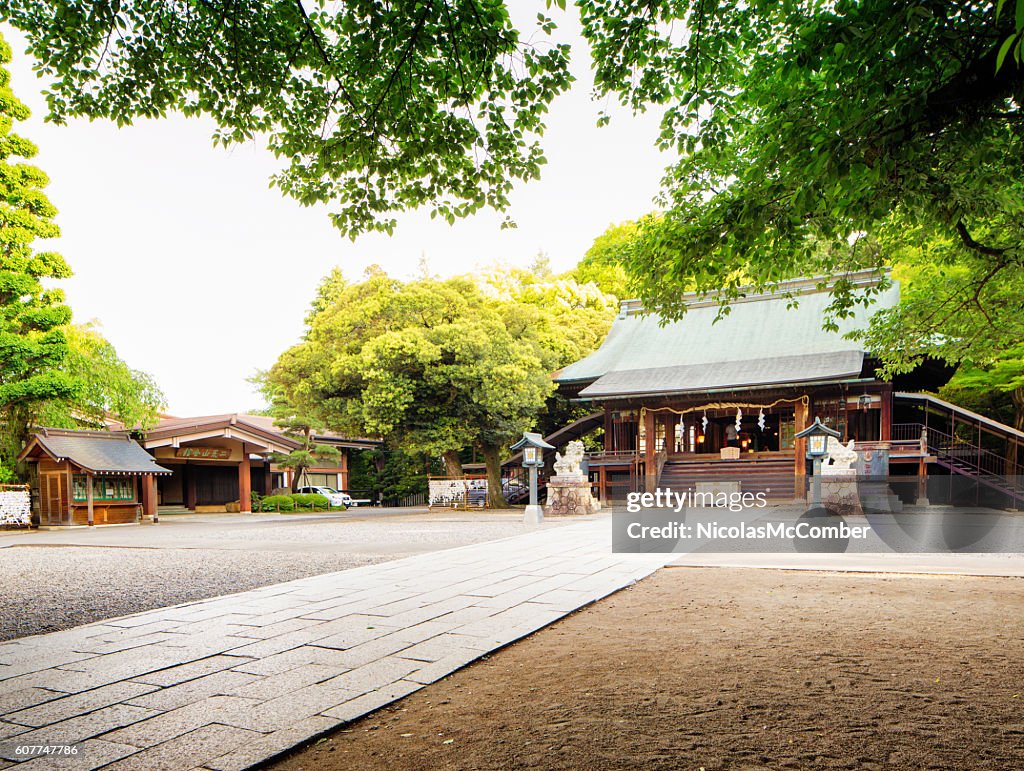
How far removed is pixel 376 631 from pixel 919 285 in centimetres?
1109

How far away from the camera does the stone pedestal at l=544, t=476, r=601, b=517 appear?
17.0 m

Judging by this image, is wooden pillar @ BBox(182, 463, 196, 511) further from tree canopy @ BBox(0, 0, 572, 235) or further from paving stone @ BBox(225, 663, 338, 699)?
paving stone @ BBox(225, 663, 338, 699)

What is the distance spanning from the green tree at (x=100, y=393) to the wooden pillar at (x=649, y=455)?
1499cm

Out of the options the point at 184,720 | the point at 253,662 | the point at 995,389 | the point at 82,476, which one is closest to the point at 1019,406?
the point at 995,389

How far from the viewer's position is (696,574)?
692 centimetres

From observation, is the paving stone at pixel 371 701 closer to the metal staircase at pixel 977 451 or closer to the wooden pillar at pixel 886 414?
the metal staircase at pixel 977 451

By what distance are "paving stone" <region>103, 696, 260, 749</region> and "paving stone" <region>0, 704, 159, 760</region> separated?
0.04m

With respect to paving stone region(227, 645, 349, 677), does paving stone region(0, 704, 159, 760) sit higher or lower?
higher

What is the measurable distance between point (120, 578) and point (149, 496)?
538 inches

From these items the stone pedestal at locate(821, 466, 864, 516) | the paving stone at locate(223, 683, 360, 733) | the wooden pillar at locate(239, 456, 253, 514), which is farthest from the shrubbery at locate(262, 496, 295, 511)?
the paving stone at locate(223, 683, 360, 733)

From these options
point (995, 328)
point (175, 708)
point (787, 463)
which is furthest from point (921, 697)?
point (787, 463)

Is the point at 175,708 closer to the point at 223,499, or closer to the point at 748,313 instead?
the point at 748,313

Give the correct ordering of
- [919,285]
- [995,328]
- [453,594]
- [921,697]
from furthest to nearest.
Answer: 1. [919,285]
2. [995,328]
3. [453,594]
4. [921,697]

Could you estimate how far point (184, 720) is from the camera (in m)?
2.95
